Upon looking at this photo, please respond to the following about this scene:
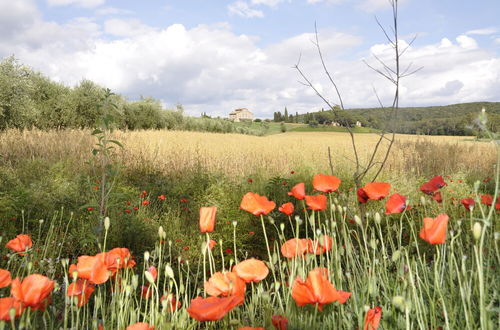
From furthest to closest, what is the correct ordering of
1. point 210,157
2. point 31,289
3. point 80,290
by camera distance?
point 210,157 < point 80,290 < point 31,289

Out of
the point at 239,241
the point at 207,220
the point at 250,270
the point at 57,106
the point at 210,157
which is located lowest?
the point at 239,241

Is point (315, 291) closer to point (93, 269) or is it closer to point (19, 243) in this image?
point (93, 269)

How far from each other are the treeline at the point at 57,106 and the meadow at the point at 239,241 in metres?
2.43

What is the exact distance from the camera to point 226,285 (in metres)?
1.13

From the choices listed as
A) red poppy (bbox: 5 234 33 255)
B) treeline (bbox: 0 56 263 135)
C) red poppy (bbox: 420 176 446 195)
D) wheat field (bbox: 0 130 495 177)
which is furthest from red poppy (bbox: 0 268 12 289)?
treeline (bbox: 0 56 263 135)

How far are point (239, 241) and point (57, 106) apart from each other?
1492 cm

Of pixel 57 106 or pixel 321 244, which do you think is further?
pixel 57 106

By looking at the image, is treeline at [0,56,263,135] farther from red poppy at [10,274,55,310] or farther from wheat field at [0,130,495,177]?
red poppy at [10,274,55,310]

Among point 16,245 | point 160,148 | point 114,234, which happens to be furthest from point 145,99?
point 16,245

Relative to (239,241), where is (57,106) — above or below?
above

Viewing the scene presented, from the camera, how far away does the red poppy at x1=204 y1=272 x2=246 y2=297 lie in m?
1.09

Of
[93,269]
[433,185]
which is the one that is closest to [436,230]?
[433,185]

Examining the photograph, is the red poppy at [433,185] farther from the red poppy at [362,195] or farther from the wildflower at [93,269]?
the wildflower at [93,269]

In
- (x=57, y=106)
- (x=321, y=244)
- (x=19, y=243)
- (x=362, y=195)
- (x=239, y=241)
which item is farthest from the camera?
(x=57, y=106)
